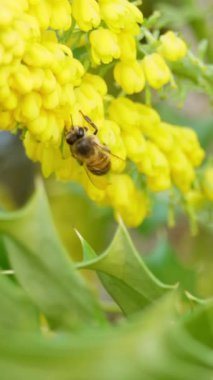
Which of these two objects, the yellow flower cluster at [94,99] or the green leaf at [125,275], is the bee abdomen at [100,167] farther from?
the green leaf at [125,275]

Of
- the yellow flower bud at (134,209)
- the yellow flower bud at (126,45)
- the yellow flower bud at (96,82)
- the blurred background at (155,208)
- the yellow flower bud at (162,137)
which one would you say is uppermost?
the yellow flower bud at (126,45)

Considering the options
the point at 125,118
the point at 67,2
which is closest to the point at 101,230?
the point at 125,118

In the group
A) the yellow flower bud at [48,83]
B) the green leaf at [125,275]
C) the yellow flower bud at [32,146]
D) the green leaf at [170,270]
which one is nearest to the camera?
the green leaf at [125,275]

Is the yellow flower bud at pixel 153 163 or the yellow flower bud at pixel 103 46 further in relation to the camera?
the yellow flower bud at pixel 153 163

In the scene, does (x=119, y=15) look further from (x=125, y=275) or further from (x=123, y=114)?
(x=125, y=275)

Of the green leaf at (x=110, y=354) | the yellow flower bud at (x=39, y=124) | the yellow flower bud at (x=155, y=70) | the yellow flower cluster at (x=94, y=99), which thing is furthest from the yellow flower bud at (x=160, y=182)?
the green leaf at (x=110, y=354)

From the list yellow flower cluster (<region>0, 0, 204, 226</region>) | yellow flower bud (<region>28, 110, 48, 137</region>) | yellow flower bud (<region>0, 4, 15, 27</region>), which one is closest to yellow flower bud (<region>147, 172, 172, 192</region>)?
yellow flower cluster (<region>0, 0, 204, 226</region>)

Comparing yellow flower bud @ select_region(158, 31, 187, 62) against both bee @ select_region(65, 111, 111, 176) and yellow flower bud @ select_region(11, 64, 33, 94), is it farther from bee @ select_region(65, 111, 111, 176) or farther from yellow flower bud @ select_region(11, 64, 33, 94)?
yellow flower bud @ select_region(11, 64, 33, 94)

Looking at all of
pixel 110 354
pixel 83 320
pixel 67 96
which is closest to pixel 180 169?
pixel 67 96
